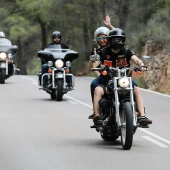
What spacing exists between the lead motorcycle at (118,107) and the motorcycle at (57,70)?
9.33 m

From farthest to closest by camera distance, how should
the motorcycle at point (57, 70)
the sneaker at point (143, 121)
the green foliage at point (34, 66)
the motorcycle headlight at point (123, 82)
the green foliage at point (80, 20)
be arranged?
the green foliage at point (34, 66) → the green foliage at point (80, 20) → the motorcycle at point (57, 70) → the sneaker at point (143, 121) → the motorcycle headlight at point (123, 82)

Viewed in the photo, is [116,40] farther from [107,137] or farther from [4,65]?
[4,65]

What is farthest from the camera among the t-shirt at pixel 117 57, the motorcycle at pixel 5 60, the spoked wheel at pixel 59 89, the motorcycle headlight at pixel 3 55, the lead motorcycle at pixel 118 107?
the motorcycle headlight at pixel 3 55

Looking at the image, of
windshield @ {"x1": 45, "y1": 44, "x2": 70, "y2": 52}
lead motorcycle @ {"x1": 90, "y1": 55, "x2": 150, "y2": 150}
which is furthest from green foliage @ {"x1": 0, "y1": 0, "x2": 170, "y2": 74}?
lead motorcycle @ {"x1": 90, "y1": 55, "x2": 150, "y2": 150}

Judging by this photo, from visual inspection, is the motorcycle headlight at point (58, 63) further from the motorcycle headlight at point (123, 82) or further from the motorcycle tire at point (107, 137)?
the motorcycle headlight at point (123, 82)

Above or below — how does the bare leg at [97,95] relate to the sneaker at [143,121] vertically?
above

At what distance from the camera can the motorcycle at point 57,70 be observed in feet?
70.4

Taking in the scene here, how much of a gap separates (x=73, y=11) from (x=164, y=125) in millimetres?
30799

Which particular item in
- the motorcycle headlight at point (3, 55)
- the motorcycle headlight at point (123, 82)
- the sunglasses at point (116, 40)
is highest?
the sunglasses at point (116, 40)

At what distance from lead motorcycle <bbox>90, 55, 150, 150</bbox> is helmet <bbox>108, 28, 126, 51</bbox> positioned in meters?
0.29

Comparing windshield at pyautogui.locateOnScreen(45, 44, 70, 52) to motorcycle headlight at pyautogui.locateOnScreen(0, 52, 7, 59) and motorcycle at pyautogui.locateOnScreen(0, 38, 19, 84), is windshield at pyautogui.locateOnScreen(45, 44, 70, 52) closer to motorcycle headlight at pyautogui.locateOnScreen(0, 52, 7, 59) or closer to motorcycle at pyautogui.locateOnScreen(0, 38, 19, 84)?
motorcycle at pyautogui.locateOnScreen(0, 38, 19, 84)

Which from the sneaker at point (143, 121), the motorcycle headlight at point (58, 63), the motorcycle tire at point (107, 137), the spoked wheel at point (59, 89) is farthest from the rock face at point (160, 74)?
the sneaker at point (143, 121)

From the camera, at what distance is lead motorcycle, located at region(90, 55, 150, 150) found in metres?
11.2

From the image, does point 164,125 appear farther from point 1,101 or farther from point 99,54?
point 1,101
